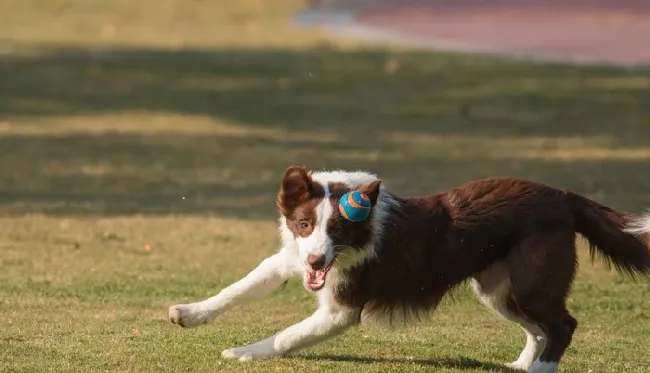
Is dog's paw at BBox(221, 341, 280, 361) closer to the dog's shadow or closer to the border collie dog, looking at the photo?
the border collie dog

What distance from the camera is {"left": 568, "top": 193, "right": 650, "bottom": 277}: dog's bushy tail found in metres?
8.45

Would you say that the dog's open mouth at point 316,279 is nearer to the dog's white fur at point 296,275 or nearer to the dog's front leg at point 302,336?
the dog's white fur at point 296,275

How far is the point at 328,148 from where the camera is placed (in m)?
20.0

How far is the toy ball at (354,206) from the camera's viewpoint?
772cm

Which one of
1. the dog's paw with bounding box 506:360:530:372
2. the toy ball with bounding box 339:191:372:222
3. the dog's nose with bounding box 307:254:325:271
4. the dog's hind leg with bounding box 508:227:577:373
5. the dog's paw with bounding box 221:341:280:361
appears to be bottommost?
the dog's paw with bounding box 506:360:530:372

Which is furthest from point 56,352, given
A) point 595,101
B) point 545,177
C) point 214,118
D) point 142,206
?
point 595,101

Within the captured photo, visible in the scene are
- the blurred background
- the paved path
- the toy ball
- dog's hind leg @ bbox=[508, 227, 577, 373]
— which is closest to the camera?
→ the toy ball

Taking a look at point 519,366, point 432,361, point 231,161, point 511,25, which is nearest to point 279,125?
point 231,161

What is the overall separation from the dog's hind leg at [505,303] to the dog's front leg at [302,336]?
861 mm

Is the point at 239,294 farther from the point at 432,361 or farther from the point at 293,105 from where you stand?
the point at 293,105

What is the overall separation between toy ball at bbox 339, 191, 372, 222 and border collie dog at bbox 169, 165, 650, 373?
0.05 metres

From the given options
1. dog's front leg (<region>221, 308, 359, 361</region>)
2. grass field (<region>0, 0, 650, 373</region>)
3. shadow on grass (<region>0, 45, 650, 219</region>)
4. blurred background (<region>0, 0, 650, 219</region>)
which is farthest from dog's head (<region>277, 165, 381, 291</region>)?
blurred background (<region>0, 0, 650, 219</region>)

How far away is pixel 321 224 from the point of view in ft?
25.3

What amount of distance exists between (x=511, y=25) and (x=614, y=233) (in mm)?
32329
